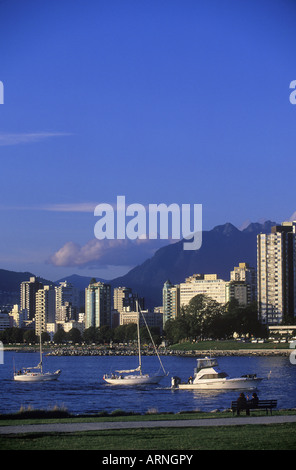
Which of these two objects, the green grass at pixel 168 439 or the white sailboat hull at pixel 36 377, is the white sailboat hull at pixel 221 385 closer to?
the white sailboat hull at pixel 36 377

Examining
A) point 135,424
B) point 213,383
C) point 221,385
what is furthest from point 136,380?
point 135,424

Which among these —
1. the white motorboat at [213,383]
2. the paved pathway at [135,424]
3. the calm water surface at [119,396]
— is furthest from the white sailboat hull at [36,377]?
the paved pathway at [135,424]

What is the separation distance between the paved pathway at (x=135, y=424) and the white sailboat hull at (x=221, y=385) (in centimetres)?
3566

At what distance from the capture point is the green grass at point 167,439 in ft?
61.1

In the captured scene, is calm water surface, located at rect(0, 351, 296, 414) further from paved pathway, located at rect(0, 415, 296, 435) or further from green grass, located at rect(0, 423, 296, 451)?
green grass, located at rect(0, 423, 296, 451)

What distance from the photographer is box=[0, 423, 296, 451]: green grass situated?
733 inches

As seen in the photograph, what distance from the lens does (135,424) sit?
23.2 m

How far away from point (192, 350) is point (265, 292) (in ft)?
117

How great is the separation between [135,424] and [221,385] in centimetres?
3844

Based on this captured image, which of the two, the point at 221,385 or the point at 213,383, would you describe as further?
the point at 221,385

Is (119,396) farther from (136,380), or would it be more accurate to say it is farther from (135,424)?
(135,424)

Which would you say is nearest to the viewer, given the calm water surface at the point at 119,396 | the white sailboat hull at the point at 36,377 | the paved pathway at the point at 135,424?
the paved pathway at the point at 135,424

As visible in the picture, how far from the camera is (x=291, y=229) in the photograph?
19788cm
